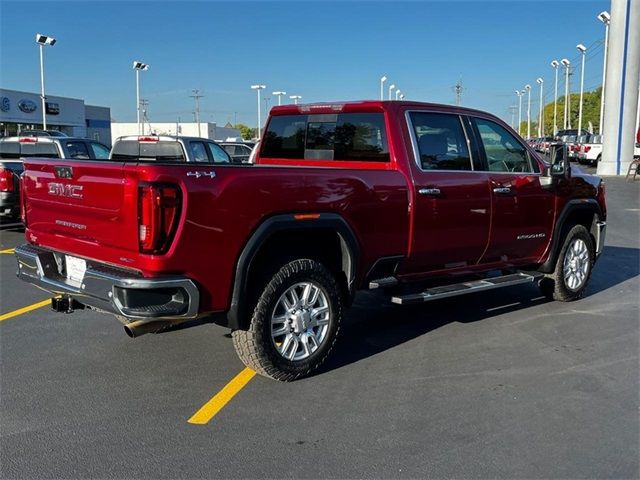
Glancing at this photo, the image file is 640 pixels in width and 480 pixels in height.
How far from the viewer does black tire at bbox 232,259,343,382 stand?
4.34 metres

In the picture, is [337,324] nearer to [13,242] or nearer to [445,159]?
[445,159]

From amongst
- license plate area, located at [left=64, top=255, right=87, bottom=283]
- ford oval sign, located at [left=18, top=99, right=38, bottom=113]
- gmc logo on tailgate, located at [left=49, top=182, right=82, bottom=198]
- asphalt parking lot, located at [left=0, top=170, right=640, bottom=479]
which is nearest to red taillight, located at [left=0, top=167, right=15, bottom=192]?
asphalt parking lot, located at [left=0, top=170, right=640, bottom=479]

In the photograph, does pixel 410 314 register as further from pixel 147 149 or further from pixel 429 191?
pixel 147 149

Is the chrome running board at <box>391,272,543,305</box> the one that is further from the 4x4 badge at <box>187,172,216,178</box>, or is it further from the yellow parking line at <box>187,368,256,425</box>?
the 4x4 badge at <box>187,172,216,178</box>

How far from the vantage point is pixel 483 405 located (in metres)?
4.18

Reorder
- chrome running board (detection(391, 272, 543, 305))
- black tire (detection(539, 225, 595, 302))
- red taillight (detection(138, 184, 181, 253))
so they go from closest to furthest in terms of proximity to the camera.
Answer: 1. red taillight (detection(138, 184, 181, 253))
2. chrome running board (detection(391, 272, 543, 305))
3. black tire (detection(539, 225, 595, 302))

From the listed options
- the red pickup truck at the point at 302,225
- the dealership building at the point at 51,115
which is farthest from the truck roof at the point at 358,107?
the dealership building at the point at 51,115

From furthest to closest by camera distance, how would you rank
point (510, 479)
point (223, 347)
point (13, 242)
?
point (13, 242) < point (223, 347) < point (510, 479)

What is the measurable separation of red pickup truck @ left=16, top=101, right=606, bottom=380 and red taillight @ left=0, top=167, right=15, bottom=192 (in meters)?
6.74

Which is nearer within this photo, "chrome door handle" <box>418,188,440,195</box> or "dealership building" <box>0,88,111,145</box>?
"chrome door handle" <box>418,188,440,195</box>

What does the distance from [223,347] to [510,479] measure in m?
2.78

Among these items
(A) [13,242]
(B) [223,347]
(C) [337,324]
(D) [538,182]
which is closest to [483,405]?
(C) [337,324]

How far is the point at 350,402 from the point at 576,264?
4032mm

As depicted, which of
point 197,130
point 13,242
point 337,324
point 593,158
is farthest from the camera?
point 197,130
